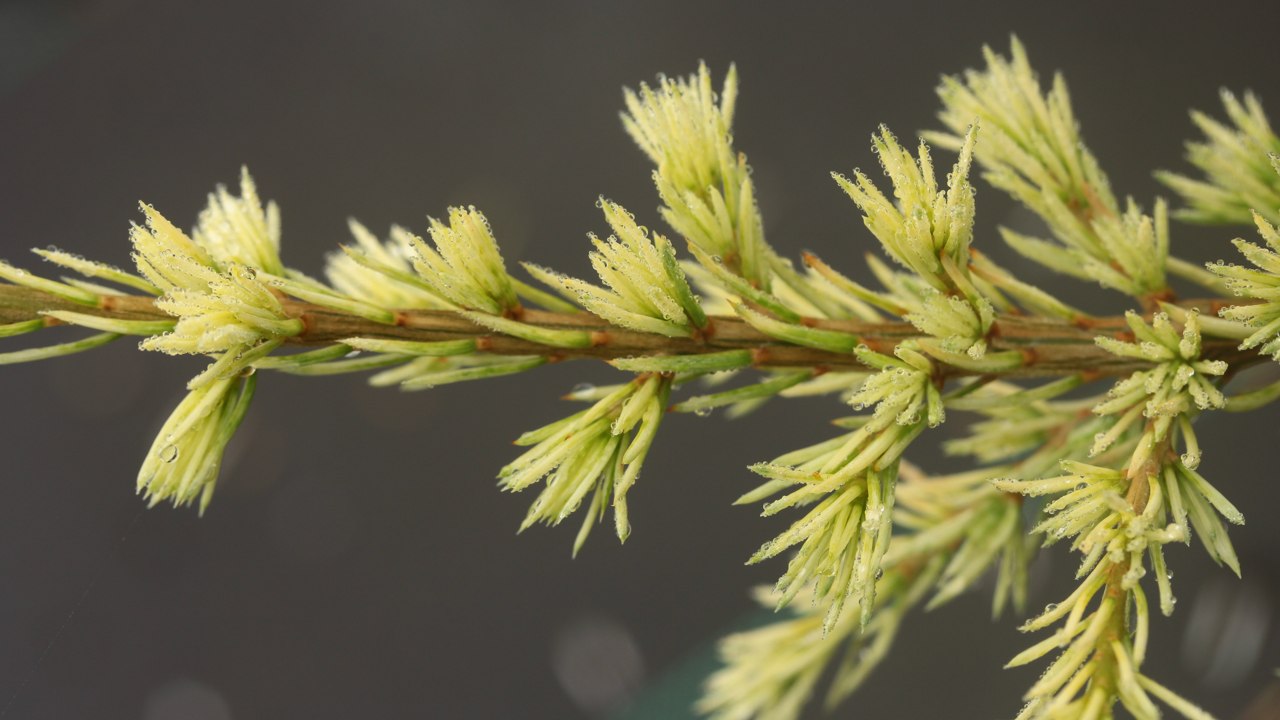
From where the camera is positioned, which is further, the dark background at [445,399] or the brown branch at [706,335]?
the dark background at [445,399]

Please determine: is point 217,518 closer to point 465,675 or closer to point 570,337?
point 465,675

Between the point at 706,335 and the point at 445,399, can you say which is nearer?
the point at 706,335

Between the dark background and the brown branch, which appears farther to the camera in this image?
the dark background

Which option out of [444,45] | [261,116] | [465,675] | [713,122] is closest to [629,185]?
[444,45]
